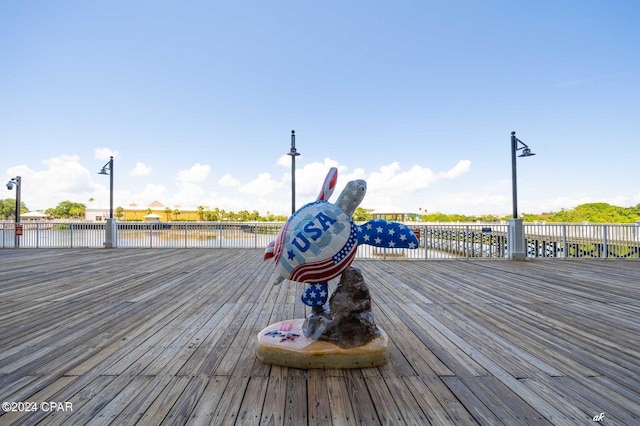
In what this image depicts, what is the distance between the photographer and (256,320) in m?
3.41

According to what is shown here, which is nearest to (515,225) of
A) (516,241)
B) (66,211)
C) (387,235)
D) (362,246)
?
(516,241)

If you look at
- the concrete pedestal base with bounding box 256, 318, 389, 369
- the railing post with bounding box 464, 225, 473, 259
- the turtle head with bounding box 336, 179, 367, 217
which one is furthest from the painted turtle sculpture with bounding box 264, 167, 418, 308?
the railing post with bounding box 464, 225, 473, 259

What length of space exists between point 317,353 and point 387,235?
1.05 m

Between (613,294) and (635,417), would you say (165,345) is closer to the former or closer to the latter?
(635,417)

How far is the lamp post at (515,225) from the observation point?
8852mm

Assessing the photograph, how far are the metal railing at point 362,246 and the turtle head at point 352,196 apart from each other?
6847mm

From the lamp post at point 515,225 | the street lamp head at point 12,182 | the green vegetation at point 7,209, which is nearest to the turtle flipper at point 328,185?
the lamp post at point 515,225

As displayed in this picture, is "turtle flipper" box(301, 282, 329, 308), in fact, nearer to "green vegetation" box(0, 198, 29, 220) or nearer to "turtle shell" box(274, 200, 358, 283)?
"turtle shell" box(274, 200, 358, 283)

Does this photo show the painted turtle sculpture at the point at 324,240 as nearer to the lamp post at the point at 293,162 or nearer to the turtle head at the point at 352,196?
the turtle head at the point at 352,196

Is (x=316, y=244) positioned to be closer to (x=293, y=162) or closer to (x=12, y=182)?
(x=293, y=162)

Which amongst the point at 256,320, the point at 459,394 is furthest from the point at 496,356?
the point at 256,320

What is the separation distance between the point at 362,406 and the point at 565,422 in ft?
3.69

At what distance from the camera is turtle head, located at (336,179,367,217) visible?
2.48m

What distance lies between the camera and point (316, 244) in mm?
2254
